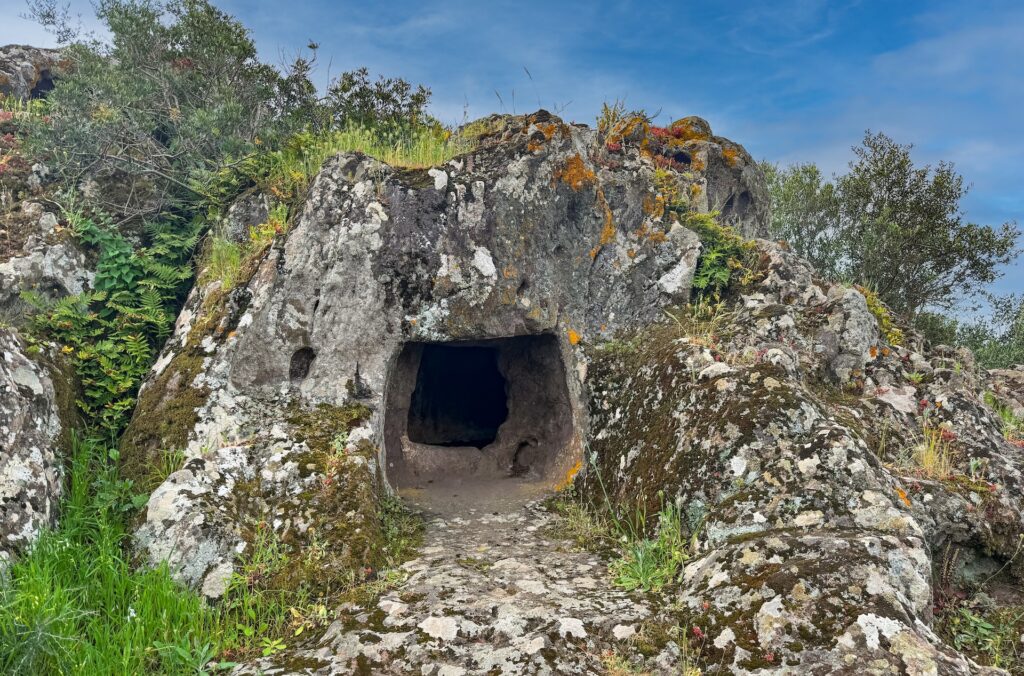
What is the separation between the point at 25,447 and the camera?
5.79 meters

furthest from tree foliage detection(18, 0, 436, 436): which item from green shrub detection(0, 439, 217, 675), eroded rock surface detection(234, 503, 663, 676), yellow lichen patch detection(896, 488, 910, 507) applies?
yellow lichen patch detection(896, 488, 910, 507)

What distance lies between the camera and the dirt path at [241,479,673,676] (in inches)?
172

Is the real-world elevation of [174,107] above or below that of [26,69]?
below

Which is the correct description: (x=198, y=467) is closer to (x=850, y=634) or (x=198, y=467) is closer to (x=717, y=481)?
(x=717, y=481)

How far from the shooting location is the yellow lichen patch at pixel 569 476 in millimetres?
7812

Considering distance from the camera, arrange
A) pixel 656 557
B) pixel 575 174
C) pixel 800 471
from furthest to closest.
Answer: pixel 575 174, pixel 656 557, pixel 800 471

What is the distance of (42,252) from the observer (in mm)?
7863

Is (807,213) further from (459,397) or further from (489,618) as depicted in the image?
(489,618)

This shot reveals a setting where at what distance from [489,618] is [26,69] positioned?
1638 cm

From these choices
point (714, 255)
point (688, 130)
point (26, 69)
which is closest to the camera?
point (714, 255)

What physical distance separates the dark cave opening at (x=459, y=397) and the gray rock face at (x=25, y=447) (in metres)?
6.20

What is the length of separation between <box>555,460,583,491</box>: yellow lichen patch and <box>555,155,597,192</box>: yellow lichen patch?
3.97 m

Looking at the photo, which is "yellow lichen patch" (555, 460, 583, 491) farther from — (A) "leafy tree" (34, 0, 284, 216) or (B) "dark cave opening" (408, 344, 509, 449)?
(A) "leafy tree" (34, 0, 284, 216)

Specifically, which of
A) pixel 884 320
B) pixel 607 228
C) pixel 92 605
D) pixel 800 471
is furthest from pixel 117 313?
pixel 884 320
